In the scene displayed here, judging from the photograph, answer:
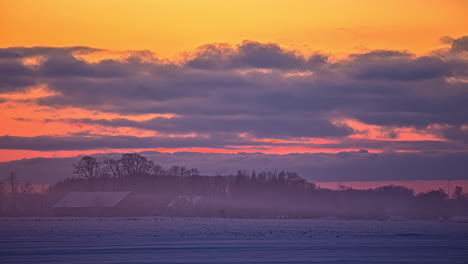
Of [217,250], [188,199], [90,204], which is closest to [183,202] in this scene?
[188,199]

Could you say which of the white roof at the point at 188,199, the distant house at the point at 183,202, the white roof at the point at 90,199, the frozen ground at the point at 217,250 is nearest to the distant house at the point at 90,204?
the white roof at the point at 90,199

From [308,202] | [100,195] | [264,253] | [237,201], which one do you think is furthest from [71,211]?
[264,253]

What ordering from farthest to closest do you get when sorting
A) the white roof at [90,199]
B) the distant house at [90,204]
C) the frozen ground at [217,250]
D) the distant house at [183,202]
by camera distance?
the distant house at [183,202] < the white roof at [90,199] < the distant house at [90,204] < the frozen ground at [217,250]

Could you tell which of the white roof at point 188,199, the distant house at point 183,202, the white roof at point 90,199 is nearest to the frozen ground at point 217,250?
the white roof at point 90,199

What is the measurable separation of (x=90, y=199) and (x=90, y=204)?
262 centimetres

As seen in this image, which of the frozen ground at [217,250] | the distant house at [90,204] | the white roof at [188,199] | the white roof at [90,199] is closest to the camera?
the frozen ground at [217,250]

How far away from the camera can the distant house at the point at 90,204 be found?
10888 cm

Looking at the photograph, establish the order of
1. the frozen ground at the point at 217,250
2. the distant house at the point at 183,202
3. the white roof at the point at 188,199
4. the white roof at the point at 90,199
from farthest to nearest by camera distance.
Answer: the white roof at the point at 188,199, the distant house at the point at 183,202, the white roof at the point at 90,199, the frozen ground at the point at 217,250

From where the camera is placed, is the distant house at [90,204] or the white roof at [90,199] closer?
the distant house at [90,204]

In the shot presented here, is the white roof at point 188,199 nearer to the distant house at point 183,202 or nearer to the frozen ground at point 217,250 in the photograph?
the distant house at point 183,202

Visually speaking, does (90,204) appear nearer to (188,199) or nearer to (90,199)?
(90,199)

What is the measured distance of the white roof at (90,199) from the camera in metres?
111

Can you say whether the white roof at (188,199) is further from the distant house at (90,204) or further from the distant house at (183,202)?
the distant house at (90,204)

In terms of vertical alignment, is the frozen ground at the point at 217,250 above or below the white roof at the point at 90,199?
below
